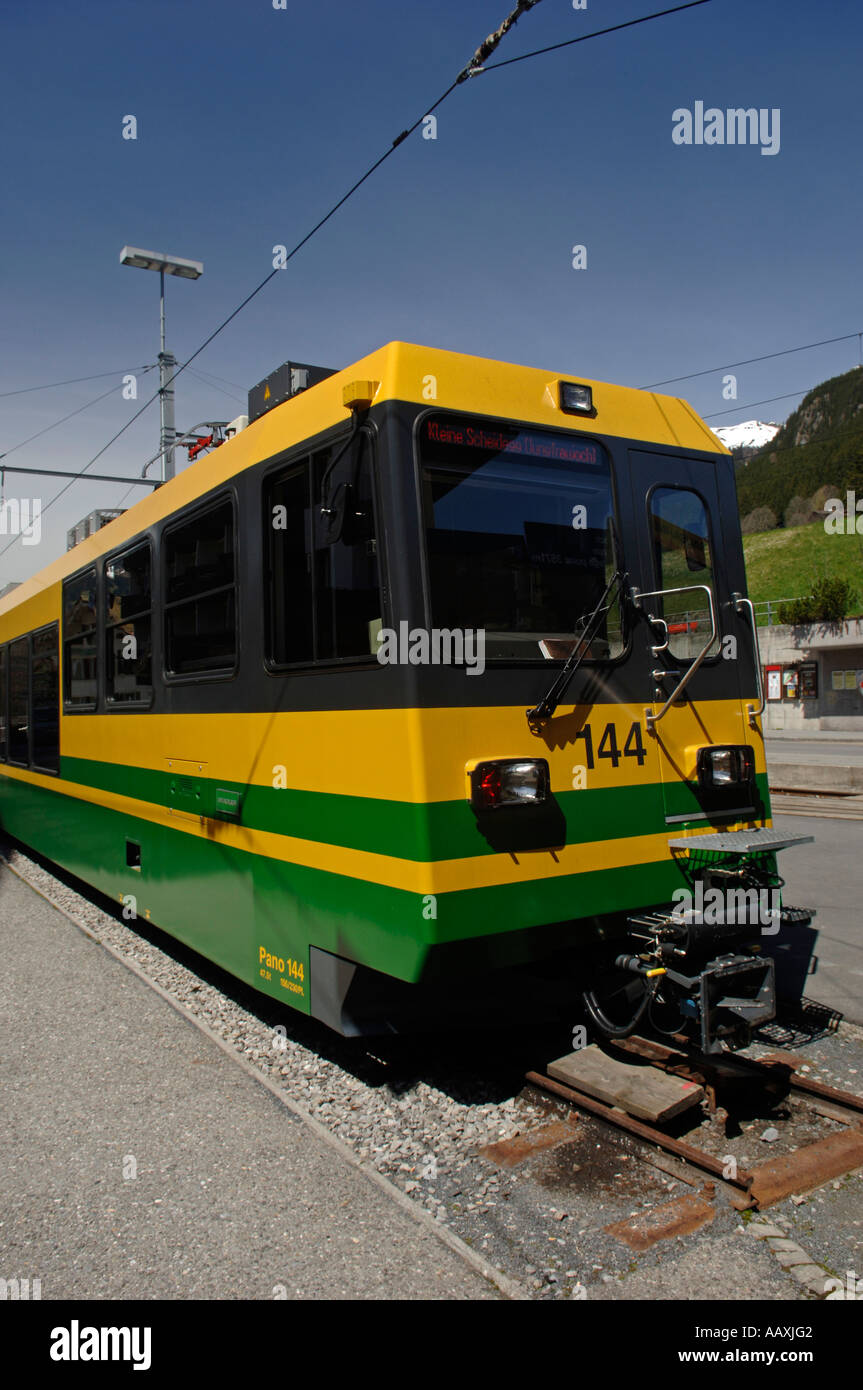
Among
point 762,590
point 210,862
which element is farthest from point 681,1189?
point 762,590

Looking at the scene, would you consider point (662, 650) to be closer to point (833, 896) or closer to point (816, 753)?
point (833, 896)

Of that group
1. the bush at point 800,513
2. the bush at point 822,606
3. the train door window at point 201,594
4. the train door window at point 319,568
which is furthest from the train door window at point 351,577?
the bush at point 800,513

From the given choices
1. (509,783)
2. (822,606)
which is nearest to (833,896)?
(509,783)

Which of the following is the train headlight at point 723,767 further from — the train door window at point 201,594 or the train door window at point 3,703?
the train door window at point 3,703

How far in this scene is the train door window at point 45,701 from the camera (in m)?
8.81

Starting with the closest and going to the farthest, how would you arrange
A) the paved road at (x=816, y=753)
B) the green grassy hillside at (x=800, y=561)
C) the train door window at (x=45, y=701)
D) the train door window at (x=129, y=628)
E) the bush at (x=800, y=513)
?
1. the train door window at (x=129, y=628)
2. the train door window at (x=45, y=701)
3. the paved road at (x=816, y=753)
4. the green grassy hillside at (x=800, y=561)
5. the bush at (x=800, y=513)

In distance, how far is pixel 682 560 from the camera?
4.74 metres

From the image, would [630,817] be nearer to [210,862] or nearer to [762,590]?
[210,862]

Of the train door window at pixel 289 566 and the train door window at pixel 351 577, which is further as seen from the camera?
the train door window at pixel 289 566

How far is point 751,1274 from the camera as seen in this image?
2.90 meters

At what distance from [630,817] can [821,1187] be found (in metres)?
1.55

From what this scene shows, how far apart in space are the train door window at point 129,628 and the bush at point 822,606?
114 feet

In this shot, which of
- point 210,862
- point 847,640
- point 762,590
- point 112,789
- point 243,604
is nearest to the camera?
point 243,604

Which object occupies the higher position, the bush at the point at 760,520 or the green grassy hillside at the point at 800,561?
the bush at the point at 760,520
